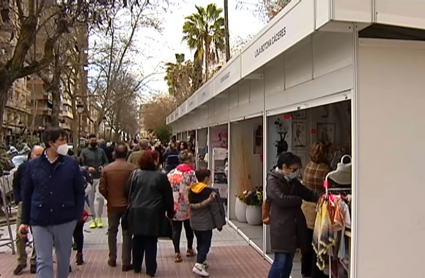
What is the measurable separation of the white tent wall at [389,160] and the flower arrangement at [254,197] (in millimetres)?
5402

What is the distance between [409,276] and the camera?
465 cm

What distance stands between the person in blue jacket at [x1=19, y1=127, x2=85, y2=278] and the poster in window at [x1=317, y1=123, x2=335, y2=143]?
14.8 ft

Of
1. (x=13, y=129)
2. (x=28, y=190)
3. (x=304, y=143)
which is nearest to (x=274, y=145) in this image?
(x=304, y=143)

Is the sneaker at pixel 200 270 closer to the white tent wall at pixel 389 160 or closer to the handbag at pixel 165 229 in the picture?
the handbag at pixel 165 229

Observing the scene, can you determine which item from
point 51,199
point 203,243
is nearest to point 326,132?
point 203,243

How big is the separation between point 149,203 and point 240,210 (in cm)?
441

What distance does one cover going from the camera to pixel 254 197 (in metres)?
10.2

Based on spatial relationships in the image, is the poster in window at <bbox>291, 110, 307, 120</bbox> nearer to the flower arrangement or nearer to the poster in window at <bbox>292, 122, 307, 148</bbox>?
the poster in window at <bbox>292, 122, 307, 148</bbox>

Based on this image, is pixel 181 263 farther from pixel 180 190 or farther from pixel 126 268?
pixel 180 190

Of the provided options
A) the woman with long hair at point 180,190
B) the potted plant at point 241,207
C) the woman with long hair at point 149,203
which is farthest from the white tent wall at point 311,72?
the potted plant at point 241,207

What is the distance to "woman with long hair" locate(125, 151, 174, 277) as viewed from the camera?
21.3 feet

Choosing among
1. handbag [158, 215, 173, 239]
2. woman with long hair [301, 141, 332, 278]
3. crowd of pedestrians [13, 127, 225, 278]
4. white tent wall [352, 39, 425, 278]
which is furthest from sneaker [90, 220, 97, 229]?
white tent wall [352, 39, 425, 278]

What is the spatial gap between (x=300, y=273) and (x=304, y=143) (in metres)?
2.68

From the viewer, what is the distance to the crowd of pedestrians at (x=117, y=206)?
5.07 meters
